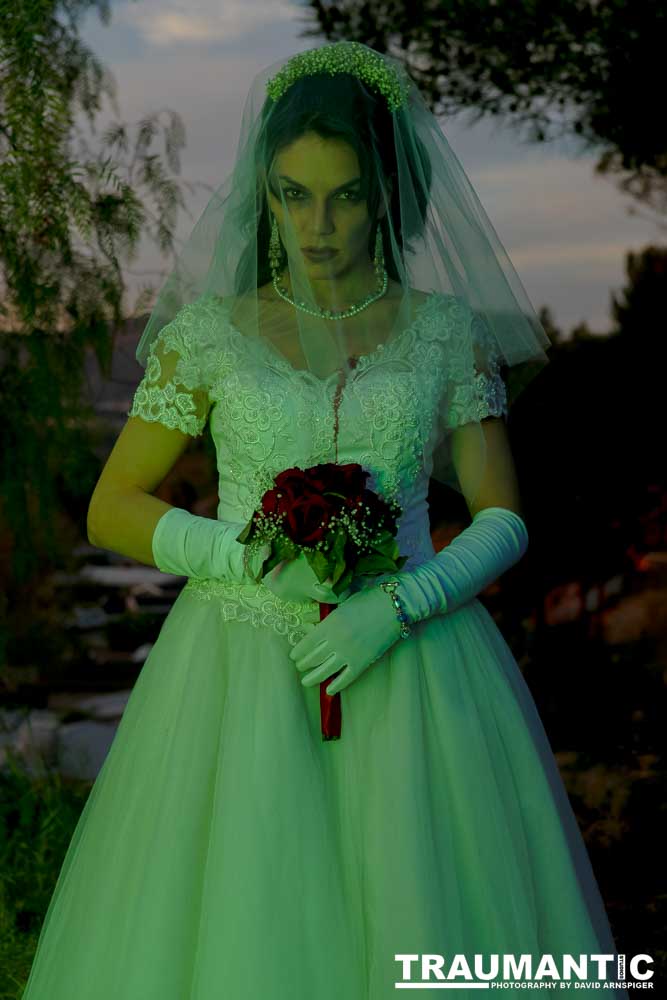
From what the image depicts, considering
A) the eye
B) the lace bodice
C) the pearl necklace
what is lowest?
the lace bodice

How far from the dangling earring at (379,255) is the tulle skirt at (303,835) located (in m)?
0.75

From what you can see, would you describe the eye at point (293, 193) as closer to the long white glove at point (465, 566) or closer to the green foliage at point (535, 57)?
the long white glove at point (465, 566)

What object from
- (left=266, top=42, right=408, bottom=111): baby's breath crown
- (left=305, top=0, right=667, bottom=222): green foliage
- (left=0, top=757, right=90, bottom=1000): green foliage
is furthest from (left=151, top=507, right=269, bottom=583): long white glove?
(left=305, top=0, right=667, bottom=222): green foliage

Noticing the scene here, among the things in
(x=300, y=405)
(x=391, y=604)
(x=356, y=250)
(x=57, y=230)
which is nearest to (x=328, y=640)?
(x=391, y=604)

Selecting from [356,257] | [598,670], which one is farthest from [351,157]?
[598,670]

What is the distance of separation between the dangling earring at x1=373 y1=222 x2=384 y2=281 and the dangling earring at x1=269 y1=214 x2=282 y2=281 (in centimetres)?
21

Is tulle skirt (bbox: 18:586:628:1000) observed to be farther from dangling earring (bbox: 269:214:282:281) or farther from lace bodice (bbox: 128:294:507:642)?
dangling earring (bbox: 269:214:282:281)

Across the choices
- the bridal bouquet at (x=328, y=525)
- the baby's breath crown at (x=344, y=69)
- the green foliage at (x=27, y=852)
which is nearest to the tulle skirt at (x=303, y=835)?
the bridal bouquet at (x=328, y=525)

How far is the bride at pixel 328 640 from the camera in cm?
217

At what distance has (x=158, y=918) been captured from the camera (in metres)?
2.21

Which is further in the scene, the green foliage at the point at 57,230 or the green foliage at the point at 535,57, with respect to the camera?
the green foliage at the point at 535,57

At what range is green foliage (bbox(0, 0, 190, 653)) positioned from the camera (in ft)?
12.8

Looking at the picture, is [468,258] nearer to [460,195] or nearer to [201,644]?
[460,195]

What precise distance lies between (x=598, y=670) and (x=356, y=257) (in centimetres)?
328
